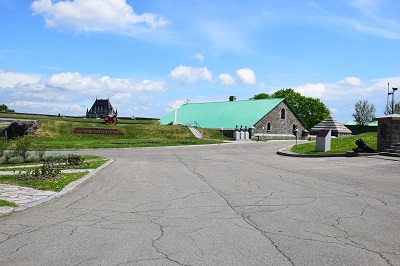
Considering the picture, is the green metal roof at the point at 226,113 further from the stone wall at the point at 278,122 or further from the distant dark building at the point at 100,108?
the distant dark building at the point at 100,108

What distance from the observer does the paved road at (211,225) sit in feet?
16.4

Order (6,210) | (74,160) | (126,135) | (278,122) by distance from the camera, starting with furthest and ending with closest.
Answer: (278,122)
(126,135)
(74,160)
(6,210)

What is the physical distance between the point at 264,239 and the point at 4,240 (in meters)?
3.92

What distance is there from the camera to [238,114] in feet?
217

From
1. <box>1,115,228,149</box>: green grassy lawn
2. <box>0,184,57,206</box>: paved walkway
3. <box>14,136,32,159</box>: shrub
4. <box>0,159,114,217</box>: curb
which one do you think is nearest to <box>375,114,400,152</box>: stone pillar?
<box>0,159,114,217</box>: curb

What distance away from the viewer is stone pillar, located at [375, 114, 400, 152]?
70.0 feet

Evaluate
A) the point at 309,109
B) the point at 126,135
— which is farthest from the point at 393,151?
the point at 309,109

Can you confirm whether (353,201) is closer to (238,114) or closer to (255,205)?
(255,205)

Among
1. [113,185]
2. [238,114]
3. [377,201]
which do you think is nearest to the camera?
[377,201]

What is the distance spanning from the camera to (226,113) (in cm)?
6894

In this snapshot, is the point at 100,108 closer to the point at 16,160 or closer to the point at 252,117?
the point at 252,117

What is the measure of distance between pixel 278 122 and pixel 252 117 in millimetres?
5561

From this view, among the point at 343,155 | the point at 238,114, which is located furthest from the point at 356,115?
the point at 343,155

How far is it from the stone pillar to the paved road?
10.5 metres
